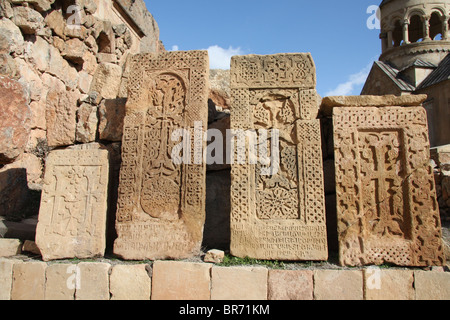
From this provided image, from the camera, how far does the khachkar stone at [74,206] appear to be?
3590 mm

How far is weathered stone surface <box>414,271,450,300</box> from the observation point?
3.04 meters

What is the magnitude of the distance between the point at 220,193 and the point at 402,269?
2186 mm

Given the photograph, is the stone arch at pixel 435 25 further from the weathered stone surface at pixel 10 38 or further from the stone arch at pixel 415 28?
the weathered stone surface at pixel 10 38

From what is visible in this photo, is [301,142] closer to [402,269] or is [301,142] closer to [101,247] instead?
[402,269]

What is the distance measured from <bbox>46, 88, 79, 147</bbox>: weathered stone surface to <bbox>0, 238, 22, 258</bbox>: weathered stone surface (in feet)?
4.75

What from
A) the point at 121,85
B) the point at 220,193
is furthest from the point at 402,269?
the point at 121,85

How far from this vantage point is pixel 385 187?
11.5 feet

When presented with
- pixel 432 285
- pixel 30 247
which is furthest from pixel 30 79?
pixel 432 285

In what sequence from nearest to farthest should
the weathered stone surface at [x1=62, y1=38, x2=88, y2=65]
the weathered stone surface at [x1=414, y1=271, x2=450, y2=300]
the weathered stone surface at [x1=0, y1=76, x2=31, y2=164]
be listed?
the weathered stone surface at [x1=414, y1=271, x2=450, y2=300] < the weathered stone surface at [x1=0, y1=76, x2=31, y2=164] < the weathered stone surface at [x1=62, y1=38, x2=88, y2=65]

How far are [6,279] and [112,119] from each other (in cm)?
223

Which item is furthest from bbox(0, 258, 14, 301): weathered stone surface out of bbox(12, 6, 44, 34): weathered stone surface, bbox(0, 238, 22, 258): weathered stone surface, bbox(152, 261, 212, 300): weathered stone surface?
bbox(12, 6, 44, 34): weathered stone surface

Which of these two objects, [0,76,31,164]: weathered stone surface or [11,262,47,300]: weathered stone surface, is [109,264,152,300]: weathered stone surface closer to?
[11,262,47,300]: weathered stone surface

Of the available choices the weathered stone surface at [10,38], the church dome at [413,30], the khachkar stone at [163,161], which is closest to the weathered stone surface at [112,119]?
the khachkar stone at [163,161]

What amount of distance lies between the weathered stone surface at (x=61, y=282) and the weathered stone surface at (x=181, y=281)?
0.85 meters
